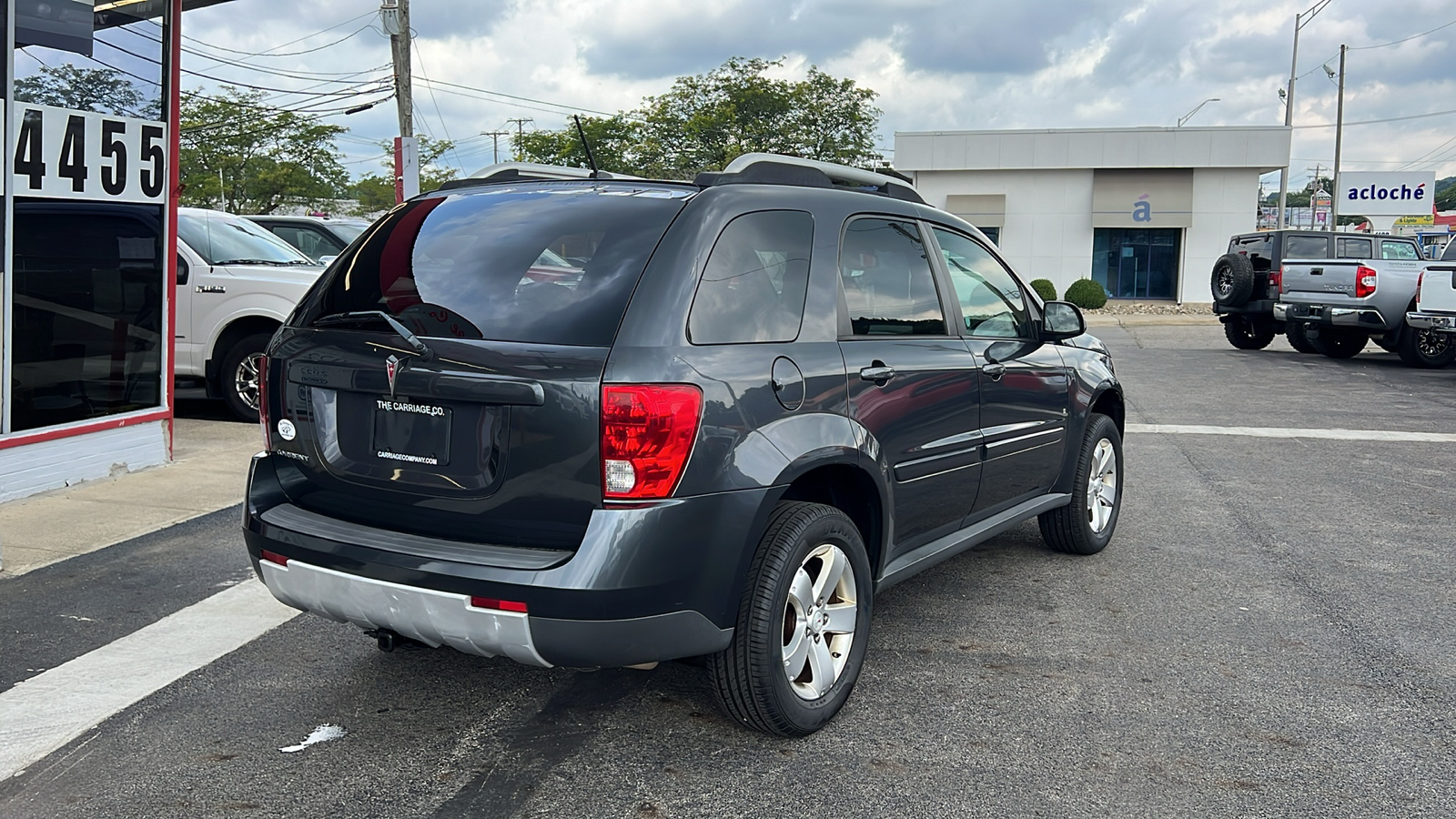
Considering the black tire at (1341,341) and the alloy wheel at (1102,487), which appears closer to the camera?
the alloy wheel at (1102,487)

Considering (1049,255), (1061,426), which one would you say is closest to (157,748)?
(1061,426)

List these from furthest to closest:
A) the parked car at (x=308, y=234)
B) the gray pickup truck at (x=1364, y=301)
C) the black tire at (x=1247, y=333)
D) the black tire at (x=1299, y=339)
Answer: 1. the black tire at (x=1247, y=333)
2. the black tire at (x=1299, y=339)
3. the gray pickup truck at (x=1364, y=301)
4. the parked car at (x=308, y=234)

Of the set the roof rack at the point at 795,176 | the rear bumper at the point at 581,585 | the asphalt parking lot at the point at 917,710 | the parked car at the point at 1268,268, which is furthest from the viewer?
the parked car at the point at 1268,268

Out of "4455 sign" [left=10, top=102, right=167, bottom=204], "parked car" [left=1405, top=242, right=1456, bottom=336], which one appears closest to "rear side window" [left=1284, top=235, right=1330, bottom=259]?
"parked car" [left=1405, top=242, right=1456, bottom=336]

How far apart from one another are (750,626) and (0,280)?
5597mm

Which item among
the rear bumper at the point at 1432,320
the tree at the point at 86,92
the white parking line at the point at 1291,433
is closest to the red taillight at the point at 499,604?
the tree at the point at 86,92

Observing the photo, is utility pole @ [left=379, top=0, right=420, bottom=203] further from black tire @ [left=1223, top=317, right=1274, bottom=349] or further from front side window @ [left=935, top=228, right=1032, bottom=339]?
front side window @ [left=935, top=228, right=1032, bottom=339]

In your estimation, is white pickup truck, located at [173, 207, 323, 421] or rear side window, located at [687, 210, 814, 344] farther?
white pickup truck, located at [173, 207, 323, 421]

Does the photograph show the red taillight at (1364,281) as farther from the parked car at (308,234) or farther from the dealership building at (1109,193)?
the dealership building at (1109,193)

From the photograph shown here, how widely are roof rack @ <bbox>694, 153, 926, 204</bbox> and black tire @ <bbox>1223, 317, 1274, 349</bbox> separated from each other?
17.5 m

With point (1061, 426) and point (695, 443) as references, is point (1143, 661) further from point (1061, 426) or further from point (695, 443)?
point (695, 443)

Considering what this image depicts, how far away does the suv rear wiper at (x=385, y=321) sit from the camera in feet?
10.7

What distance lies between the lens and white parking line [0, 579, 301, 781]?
11.9ft

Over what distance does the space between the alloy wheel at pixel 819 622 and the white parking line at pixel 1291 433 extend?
7245 millimetres
